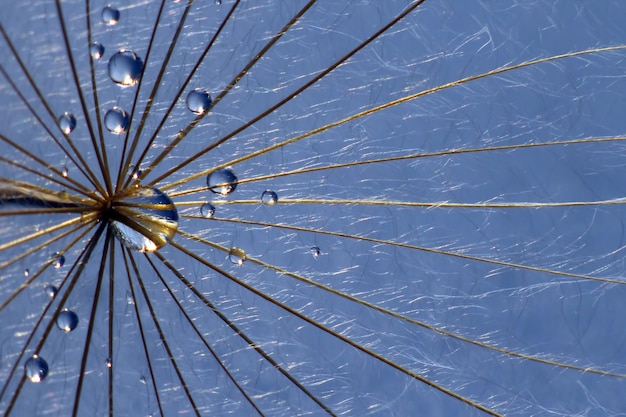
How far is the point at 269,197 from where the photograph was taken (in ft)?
18.1

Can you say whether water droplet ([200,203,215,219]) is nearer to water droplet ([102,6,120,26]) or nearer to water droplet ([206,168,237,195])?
water droplet ([206,168,237,195])

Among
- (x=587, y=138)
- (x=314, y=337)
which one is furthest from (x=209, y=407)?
(x=587, y=138)

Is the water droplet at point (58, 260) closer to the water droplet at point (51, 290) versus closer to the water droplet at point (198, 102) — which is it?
the water droplet at point (51, 290)

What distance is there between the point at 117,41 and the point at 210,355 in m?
1.52

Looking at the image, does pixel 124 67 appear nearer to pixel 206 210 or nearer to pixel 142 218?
pixel 142 218

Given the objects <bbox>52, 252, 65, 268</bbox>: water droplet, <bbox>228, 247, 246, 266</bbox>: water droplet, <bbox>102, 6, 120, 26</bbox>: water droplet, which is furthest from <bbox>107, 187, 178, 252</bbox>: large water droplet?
<bbox>102, 6, 120, 26</bbox>: water droplet

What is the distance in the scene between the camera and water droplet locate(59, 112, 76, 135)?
4.91 meters

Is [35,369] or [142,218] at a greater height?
[142,218]

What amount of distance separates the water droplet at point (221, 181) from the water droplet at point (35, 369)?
3.75 ft

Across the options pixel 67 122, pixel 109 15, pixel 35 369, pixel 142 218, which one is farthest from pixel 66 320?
pixel 109 15

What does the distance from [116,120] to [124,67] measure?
0.84 ft

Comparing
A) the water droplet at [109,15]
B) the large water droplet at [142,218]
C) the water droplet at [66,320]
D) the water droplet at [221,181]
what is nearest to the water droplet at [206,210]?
the water droplet at [221,181]

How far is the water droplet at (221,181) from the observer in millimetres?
5340

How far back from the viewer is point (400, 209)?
18.9ft
